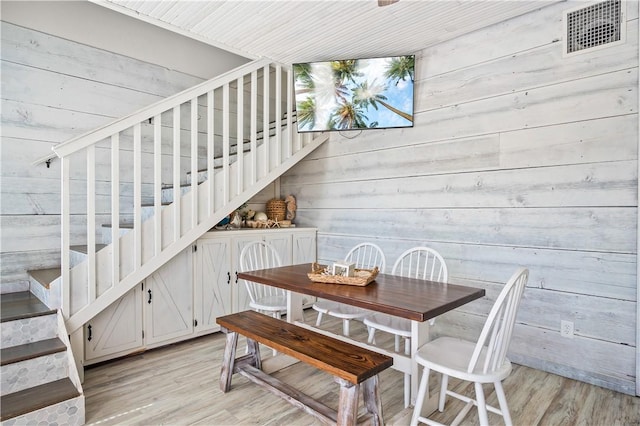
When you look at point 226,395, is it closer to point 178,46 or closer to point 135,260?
point 135,260

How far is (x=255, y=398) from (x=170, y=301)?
1266 mm

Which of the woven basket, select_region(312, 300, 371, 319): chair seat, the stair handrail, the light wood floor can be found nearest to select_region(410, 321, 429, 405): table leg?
the light wood floor

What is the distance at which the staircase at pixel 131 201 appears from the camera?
2.41 meters

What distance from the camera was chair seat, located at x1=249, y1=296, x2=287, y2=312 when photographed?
2.75 meters

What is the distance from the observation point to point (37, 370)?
2.17 metres

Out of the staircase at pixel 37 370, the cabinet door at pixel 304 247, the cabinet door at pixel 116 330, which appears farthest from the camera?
the cabinet door at pixel 304 247

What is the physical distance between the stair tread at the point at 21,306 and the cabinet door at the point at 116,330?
328 millimetres

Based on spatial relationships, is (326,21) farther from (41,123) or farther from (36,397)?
(36,397)

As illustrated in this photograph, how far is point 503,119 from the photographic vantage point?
2.93 m

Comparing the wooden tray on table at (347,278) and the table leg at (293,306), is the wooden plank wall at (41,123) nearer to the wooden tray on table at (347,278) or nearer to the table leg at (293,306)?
the table leg at (293,306)

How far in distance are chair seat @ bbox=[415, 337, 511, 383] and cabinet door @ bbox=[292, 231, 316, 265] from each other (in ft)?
7.62

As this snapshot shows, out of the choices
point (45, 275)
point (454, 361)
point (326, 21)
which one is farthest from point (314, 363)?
point (326, 21)

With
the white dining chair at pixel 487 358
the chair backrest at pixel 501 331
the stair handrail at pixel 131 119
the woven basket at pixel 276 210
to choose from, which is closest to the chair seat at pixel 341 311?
the white dining chair at pixel 487 358

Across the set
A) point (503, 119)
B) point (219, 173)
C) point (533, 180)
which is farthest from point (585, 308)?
point (219, 173)
